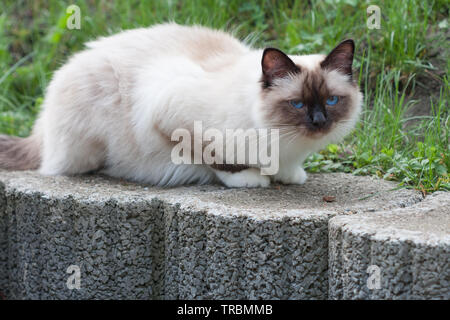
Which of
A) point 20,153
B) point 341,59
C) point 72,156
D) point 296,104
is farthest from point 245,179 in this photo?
point 20,153

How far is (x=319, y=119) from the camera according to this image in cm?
236

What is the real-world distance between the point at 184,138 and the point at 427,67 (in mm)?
1844

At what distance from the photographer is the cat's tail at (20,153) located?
3143 mm

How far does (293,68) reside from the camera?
7.99 ft

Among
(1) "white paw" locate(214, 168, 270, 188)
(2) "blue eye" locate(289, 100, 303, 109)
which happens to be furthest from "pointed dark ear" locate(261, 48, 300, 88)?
(1) "white paw" locate(214, 168, 270, 188)

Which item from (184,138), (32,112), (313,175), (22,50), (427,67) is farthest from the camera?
(22,50)

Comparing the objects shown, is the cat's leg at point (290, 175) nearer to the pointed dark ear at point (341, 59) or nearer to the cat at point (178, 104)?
the cat at point (178, 104)

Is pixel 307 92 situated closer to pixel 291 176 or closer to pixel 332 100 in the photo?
pixel 332 100

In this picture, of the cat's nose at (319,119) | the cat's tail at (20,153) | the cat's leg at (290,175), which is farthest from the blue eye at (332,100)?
the cat's tail at (20,153)

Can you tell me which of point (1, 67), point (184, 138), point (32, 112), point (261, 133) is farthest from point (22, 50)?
point (261, 133)

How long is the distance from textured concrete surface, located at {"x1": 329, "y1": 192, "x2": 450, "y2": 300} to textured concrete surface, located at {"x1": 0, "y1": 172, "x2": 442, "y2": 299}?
9 centimetres

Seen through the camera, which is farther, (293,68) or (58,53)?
(58,53)

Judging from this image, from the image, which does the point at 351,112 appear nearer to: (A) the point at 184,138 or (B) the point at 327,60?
(B) the point at 327,60

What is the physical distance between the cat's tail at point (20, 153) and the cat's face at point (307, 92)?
59.4 inches
